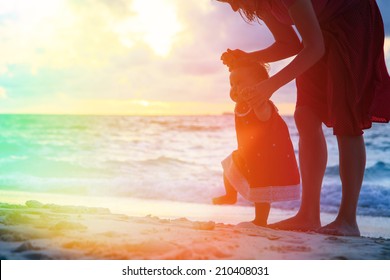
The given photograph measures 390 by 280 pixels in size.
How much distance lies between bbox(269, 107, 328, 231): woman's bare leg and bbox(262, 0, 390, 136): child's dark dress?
0.44 feet

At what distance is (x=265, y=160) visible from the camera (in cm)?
283

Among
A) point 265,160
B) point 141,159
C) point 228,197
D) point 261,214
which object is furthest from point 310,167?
point 141,159

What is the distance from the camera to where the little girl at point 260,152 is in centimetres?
283

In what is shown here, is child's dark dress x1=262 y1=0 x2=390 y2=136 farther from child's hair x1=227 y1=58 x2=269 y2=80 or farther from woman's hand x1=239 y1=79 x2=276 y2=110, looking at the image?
woman's hand x1=239 y1=79 x2=276 y2=110

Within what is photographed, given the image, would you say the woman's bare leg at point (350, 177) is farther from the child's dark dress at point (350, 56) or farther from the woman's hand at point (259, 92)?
the woman's hand at point (259, 92)

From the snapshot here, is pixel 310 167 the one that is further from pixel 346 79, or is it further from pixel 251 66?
pixel 251 66

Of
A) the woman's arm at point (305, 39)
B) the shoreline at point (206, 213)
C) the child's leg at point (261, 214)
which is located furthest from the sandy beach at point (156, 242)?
the shoreline at point (206, 213)

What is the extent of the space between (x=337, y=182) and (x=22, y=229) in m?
7.03

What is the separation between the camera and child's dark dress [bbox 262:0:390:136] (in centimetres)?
262

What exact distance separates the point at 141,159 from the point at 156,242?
997 cm

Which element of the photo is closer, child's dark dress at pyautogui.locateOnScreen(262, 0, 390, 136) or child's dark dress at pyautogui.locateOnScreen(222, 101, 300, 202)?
child's dark dress at pyautogui.locateOnScreen(262, 0, 390, 136)

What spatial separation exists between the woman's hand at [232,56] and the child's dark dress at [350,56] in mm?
277

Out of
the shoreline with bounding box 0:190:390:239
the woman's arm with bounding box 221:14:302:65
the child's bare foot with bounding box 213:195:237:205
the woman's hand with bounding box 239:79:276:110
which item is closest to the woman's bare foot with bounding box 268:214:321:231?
the child's bare foot with bounding box 213:195:237:205
